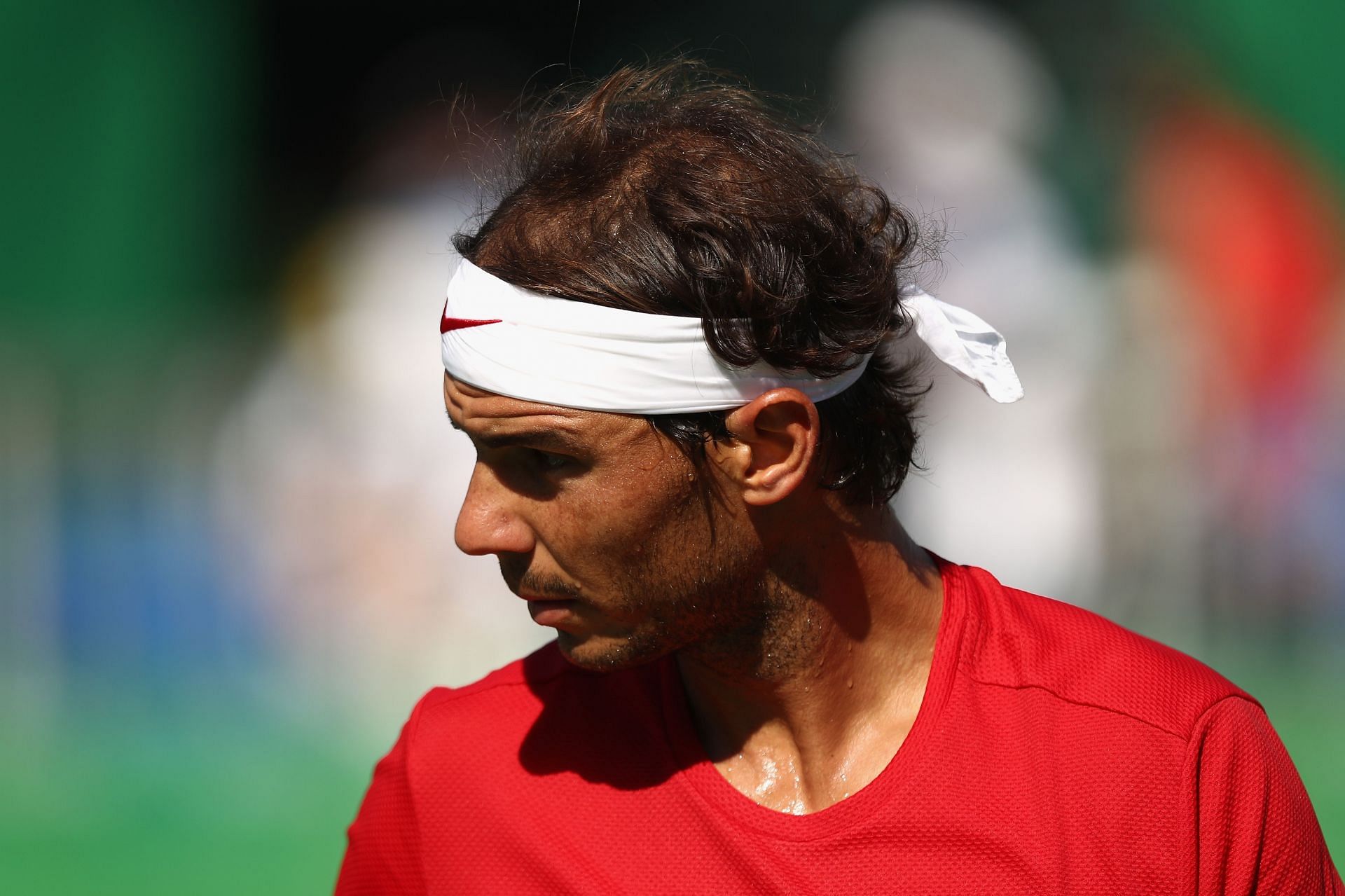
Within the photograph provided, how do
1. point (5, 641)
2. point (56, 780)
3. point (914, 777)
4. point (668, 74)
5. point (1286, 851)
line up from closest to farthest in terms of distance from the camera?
point (1286, 851) → point (914, 777) → point (668, 74) → point (56, 780) → point (5, 641)

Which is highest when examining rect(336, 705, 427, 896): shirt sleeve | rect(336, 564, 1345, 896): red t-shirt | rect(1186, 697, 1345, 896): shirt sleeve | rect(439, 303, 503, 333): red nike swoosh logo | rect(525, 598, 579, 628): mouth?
rect(439, 303, 503, 333): red nike swoosh logo

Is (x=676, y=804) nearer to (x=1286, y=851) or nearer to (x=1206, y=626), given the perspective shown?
(x=1286, y=851)

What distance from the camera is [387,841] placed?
2236 millimetres

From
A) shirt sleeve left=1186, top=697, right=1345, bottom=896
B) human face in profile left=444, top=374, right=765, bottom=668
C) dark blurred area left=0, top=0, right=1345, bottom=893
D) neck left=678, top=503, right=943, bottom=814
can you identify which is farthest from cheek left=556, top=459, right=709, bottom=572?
dark blurred area left=0, top=0, right=1345, bottom=893

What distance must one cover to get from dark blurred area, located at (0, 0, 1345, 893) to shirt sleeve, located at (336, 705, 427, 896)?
333 centimetres

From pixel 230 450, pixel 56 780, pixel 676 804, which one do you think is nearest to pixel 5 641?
pixel 56 780

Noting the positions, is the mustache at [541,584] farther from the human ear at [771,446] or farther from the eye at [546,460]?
the human ear at [771,446]

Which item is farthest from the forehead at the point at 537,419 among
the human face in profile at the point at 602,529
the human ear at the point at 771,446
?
the human ear at the point at 771,446

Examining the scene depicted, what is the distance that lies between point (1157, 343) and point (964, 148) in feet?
3.81

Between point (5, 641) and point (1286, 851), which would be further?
point (5, 641)

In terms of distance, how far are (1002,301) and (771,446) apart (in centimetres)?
391

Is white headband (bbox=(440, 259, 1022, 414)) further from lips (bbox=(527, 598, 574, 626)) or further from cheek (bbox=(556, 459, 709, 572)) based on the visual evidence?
lips (bbox=(527, 598, 574, 626))

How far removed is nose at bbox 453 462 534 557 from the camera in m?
1.99

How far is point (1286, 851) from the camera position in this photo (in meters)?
1.88
